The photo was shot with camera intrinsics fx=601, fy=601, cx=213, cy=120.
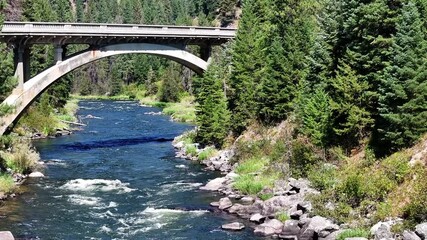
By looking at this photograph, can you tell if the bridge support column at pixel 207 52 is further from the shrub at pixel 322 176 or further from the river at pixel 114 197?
the shrub at pixel 322 176

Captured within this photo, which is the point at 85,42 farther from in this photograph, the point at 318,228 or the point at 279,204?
the point at 318,228

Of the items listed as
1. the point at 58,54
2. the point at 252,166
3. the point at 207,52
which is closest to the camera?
the point at 252,166

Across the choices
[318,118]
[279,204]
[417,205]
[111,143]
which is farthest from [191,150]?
[417,205]

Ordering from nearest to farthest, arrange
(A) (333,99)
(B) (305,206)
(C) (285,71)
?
(B) (305,206) → (A) (333,99) → (C) (285,71)

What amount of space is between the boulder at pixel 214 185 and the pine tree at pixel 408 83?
1243cm

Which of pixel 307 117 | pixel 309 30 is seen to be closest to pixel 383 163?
pixel 307 117

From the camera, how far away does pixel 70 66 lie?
53.0 m

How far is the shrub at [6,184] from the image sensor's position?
35737mm

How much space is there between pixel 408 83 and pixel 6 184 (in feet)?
77.6

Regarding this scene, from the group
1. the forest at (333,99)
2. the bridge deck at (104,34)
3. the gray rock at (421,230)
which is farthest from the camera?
the bridge deck at (104,34)

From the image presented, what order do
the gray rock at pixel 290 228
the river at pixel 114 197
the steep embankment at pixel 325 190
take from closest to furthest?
the steep embankment at pixel 325 190 → the gray rock at pixel 290 228 → the river at pixel 114 197

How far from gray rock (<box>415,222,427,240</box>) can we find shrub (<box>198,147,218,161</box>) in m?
26.8

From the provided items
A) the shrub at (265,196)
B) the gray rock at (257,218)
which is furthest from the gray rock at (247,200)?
the gray rock at (257,218)

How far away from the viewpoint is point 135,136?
65500 millimetres
